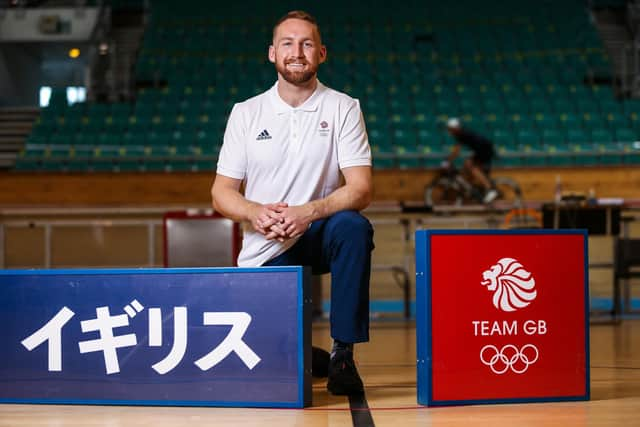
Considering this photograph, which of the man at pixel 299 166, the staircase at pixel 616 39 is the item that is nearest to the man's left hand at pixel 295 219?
the man at pixel 299 166

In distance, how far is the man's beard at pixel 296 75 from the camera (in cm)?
266

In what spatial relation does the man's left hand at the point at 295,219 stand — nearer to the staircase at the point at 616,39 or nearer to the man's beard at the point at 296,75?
the man's beard at the point at 296,75

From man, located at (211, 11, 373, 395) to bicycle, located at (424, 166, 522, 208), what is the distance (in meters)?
6.06

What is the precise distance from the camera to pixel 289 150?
267cm

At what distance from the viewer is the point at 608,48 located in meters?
12.6

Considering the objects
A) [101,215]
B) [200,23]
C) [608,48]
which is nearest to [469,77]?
[608,48]

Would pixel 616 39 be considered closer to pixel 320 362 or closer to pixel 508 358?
pixel 320 362

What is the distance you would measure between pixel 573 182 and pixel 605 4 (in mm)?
6102

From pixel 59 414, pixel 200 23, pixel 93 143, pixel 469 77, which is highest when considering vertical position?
pixel 200 23

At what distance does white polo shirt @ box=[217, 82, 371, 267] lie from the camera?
2.66 meters

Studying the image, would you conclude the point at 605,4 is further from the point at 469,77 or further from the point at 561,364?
the point at 561,364

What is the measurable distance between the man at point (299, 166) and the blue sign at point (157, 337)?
0.25 m

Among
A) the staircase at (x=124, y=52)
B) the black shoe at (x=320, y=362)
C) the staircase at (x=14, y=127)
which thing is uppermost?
the staircase at (x=124, y=52)

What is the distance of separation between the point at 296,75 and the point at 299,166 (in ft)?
0.89
